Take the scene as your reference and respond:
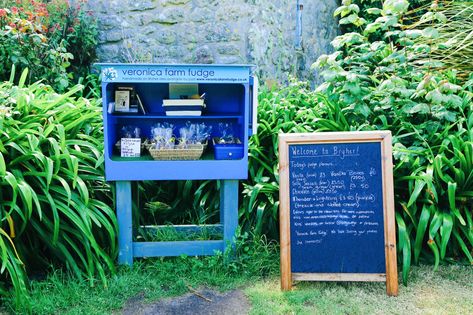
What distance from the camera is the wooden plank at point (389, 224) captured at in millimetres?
3490

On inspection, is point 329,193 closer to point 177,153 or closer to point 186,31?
point 177,153

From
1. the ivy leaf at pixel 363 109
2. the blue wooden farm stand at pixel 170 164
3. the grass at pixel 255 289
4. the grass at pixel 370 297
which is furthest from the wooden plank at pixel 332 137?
the grass at pixel 370 297

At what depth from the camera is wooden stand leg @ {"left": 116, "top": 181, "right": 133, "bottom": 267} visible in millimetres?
3703

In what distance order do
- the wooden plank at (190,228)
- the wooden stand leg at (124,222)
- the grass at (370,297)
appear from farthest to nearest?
1. the wooden plank at (190,228)
2. the wooden stand leg at (124,222)
3. the grass at (370,297)

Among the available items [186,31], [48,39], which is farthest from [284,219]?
[48,39]

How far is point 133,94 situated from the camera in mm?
4082

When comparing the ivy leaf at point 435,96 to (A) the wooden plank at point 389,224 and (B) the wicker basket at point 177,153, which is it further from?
(B) the wicker basket at point 177,153

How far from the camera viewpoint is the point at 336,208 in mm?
3602

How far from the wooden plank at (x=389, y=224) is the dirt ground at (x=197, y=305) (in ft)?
3.19

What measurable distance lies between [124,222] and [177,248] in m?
0.44

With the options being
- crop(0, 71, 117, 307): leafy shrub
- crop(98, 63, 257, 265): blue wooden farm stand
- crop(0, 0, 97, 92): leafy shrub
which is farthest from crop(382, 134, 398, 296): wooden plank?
crop(0, 0, 97, 92): leafy shrub

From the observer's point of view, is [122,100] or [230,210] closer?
[230,210]

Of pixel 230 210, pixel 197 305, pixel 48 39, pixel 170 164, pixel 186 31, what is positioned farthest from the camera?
pixel 186 31

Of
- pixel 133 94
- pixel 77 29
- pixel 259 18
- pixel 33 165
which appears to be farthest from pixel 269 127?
pixel 77 29
